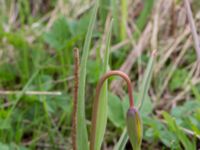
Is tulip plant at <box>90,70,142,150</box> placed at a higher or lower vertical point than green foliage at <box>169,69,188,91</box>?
higher

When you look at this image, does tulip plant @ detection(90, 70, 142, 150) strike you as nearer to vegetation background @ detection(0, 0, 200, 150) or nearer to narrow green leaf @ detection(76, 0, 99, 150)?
narrow green leaf @ detection(76, 0, 99, 150)

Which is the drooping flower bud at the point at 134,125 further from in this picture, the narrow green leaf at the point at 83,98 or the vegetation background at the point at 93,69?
the vegetation background at the point at 93,69

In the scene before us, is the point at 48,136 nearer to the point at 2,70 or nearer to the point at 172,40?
the point at 2,70

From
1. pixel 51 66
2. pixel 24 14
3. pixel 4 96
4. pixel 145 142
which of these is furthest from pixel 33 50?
pixel 145 142

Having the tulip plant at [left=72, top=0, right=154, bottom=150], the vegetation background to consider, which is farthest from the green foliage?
the tulip plant at [left=72, top=0, right=154, bottom=150]

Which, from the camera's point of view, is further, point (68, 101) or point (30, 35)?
point (30, 35)
